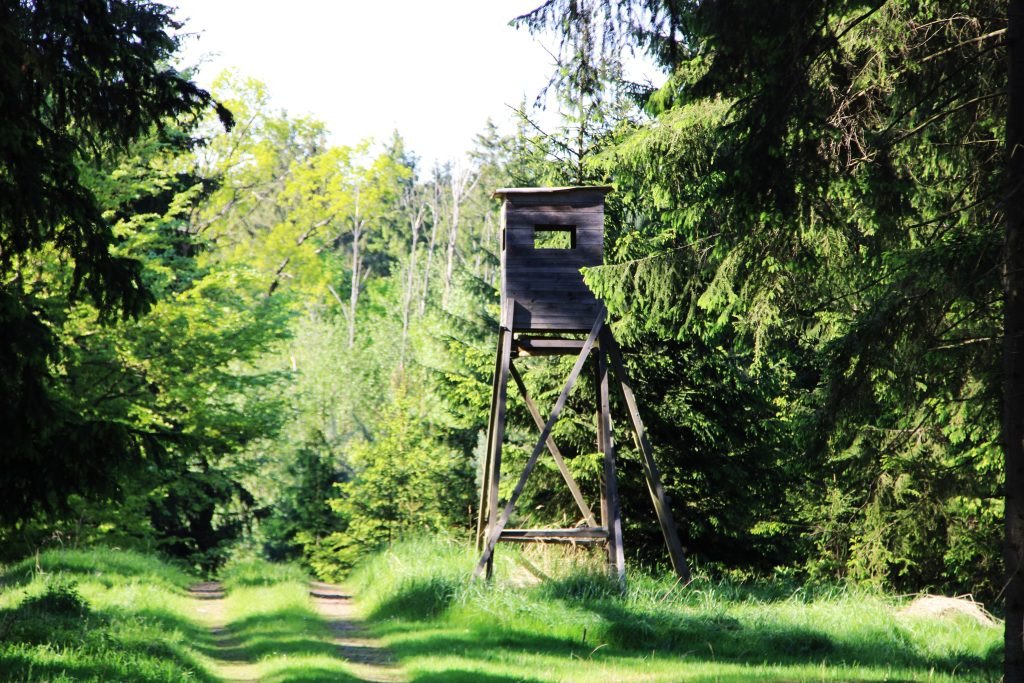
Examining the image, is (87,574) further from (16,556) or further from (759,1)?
(759,1)

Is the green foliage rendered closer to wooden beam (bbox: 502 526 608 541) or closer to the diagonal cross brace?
wooden beam (bbox: 502 526 608 541)

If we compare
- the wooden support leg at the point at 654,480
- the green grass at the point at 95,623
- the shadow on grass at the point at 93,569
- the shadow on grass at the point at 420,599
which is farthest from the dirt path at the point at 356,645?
the wooden support leg at the point at 654,480

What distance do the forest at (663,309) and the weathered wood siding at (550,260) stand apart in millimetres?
873

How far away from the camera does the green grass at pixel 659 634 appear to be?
8586 mm

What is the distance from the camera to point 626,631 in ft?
33.5

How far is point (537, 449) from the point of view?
1277 centimetres

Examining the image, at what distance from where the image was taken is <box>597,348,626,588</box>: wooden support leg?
488 inches

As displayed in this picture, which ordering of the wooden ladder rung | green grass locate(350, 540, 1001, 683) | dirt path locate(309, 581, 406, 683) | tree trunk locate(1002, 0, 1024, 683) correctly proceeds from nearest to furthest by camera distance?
tree trunk locate(1002, 0, 1024, 683) < green grass locate(350, 540, 1001, 683) < dirt path locate(309, 581, 406, 683) < the wooden ladder rung

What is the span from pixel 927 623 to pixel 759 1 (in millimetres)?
7531

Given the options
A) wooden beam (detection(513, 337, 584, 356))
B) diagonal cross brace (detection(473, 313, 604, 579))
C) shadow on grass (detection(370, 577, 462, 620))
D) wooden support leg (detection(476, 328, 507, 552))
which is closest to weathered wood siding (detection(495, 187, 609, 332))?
wooden beam (detection(513, 337, 584, 356))

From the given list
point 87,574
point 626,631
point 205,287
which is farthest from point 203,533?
point 626,631

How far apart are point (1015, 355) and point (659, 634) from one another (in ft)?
16.6

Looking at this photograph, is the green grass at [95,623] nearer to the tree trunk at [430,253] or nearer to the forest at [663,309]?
the forest at [663,309]

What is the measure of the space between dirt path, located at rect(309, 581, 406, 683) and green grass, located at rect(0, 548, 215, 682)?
145 cm
